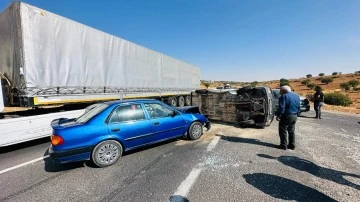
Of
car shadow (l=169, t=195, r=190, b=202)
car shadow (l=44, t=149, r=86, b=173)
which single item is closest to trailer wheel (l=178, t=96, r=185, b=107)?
car shadow (l=44, t=149, r=86, b=173)

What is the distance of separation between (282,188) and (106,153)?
3426mm

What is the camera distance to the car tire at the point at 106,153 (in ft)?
13.5

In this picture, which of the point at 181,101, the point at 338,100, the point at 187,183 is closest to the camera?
the point at 187,183

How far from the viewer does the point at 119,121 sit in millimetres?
4469

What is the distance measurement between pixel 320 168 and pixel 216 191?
7.92 feet

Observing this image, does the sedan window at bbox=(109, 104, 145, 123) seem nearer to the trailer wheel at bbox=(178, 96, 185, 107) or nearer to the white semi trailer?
the white semi trailer

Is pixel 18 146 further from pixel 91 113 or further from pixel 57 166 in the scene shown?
pixel 91 113

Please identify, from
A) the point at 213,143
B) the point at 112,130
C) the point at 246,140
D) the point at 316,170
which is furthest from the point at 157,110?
the point at 316,170

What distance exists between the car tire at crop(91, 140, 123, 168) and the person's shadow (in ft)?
11.1

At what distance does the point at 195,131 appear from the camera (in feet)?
19.8

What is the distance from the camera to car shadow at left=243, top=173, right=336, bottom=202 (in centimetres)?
300

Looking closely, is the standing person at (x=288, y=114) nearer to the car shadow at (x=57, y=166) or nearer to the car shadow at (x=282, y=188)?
the car shadow at (x=282, y=188)

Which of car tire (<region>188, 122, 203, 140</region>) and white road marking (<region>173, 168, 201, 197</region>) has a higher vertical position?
car tire (<region>188, 122, 203, 140</region>)

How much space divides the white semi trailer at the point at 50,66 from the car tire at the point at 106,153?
277 centimetres
